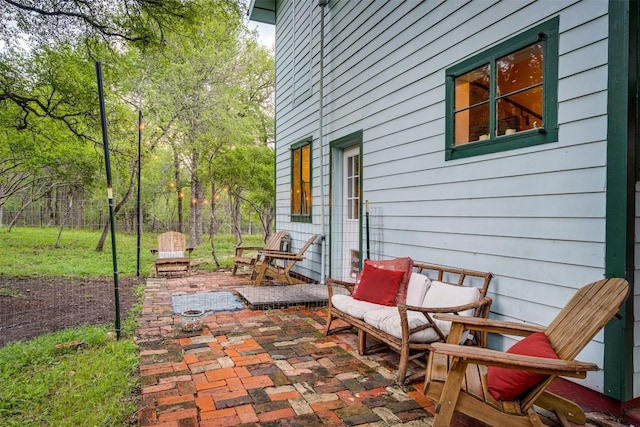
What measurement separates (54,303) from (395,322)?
475 centimetres

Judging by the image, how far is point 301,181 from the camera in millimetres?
7227

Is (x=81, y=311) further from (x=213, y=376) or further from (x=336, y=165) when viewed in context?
(x=336, y=165)

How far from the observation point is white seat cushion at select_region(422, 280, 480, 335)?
3006 mm

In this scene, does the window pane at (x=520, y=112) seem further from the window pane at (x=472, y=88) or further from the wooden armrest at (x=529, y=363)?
the wooden armrest at (x=529, y=363)

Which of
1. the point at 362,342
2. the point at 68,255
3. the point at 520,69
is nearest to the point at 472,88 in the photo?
the point at 520,69

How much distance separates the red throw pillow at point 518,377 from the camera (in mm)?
1840

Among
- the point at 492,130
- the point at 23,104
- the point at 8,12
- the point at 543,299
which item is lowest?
the point at 543,299

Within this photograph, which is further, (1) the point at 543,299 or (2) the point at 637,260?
(1) the point at 543,299

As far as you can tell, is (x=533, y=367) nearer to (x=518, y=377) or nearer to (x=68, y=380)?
(x=518, y=377)

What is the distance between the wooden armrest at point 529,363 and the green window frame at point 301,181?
508 cm

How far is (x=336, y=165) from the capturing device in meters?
6.01

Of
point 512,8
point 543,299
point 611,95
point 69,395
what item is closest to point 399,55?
point 512,8

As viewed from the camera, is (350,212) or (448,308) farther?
(350,212)

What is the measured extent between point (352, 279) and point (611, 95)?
4.06m
